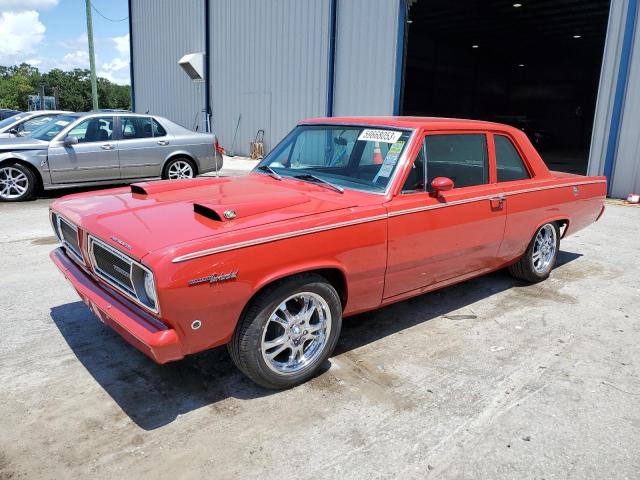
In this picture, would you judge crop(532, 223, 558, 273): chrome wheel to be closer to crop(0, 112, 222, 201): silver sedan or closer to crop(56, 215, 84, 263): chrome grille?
crop(56, 215, 84, 263): chrome grille

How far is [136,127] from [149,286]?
7612mm

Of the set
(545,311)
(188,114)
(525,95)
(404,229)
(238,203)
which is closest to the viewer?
(238,203)

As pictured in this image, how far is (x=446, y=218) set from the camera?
3684 millimetres

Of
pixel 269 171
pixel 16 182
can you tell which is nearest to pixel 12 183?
pixel 16 182

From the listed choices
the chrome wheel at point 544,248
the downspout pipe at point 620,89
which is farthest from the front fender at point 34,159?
the downspout pipe at point 620,89

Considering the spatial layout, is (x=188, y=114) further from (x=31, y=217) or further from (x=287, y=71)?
(x=31, y=217)

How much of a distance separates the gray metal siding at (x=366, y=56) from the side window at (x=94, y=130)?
6.71 metres

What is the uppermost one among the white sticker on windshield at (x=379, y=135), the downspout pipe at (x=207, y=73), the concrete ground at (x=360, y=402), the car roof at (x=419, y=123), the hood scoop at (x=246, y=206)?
the downspout pipe at (x=207, y=73)

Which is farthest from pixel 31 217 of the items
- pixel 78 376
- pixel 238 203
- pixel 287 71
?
pixel 287 71

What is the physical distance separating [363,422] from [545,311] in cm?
236

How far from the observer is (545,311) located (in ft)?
14.3

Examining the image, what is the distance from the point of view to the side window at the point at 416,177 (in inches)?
139

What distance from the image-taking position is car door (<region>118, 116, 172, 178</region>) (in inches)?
361

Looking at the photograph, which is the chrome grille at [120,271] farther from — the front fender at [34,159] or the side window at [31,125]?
the side window at [31,125]
